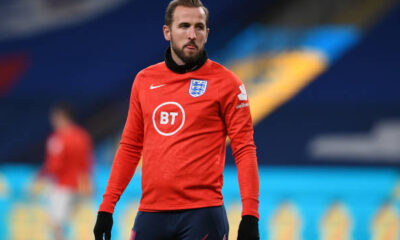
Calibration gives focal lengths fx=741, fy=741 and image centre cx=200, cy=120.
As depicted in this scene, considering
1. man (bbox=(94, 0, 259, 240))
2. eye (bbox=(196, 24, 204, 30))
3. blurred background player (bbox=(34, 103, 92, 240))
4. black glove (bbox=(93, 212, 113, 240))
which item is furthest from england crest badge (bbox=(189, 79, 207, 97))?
blurred background player (bbox=(34, 103, 92, 240))

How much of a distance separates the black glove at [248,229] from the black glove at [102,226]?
23.5 inches

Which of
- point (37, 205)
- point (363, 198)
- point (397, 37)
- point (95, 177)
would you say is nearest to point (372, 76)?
point (397, 37)

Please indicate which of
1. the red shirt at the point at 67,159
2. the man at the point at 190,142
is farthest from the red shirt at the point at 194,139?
the red shirt at the point at 67,159

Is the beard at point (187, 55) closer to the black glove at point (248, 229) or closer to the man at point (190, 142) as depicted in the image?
the man at point (190, 142)

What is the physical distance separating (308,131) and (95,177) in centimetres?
284

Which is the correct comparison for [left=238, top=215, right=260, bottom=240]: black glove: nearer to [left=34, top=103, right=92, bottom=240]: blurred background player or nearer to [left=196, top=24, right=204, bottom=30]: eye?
[left=196, top=24, right=204, bottom=30]: eye

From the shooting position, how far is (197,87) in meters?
3.07

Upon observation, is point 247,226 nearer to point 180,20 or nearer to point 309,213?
point 180,20

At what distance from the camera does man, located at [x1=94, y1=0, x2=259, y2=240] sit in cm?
298

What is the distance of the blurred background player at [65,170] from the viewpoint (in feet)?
26.0

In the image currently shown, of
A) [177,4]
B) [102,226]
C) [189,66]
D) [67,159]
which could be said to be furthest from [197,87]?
[67,159]

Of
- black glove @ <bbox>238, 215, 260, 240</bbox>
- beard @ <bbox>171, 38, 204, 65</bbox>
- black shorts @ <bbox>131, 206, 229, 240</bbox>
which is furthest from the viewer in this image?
beard @ <bbox>171, 38, 204, 65</bbox>

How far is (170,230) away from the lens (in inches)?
117

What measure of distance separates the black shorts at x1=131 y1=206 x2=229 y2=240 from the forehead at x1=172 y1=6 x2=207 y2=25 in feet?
2.55
